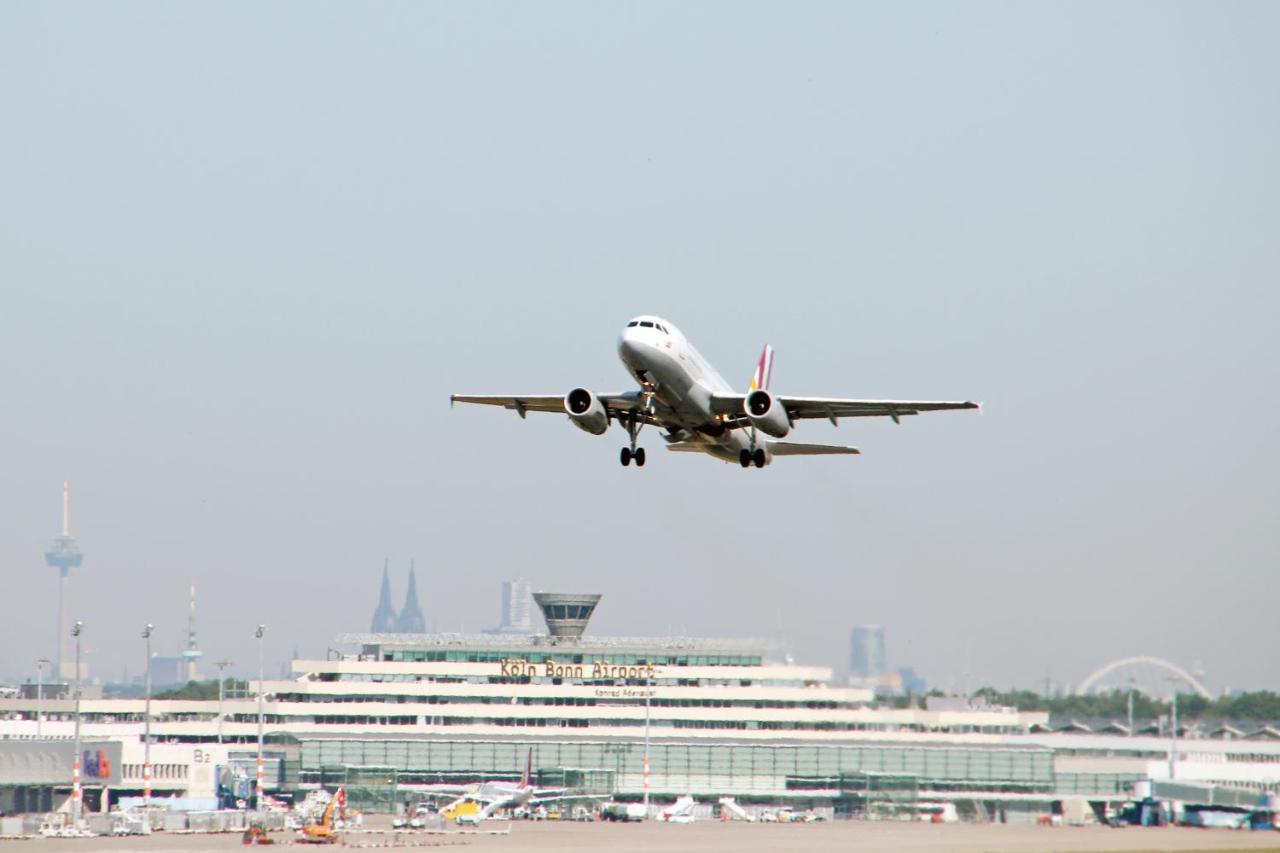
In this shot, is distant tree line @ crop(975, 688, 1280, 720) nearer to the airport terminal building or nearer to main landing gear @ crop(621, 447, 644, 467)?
the airport terminal building

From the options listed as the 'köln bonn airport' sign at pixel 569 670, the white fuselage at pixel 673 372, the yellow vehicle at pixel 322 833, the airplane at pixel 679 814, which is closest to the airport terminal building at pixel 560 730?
the 'köln bonn airport' sign at pixel 569 670

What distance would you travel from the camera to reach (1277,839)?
91.6 m

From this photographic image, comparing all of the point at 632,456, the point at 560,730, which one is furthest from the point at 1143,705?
the point at 560,730

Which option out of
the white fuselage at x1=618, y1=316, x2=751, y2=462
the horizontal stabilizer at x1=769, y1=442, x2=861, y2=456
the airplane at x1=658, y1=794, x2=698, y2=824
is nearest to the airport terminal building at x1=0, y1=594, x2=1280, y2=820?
the airplane at x1=658, y1=794, x2=698, y2=824

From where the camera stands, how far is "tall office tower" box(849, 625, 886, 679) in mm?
93938

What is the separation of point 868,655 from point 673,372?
1210 inches

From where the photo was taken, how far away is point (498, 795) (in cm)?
13425

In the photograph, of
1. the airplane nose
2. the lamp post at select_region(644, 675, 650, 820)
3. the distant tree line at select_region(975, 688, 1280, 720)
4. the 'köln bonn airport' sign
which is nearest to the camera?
the airplane nose

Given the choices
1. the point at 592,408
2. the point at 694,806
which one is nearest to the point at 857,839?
the point at 694,806

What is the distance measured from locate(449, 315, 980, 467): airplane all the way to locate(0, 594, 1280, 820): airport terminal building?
157 ft

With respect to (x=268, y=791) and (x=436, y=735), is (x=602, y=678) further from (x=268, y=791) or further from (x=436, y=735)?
(x=268, y=791)

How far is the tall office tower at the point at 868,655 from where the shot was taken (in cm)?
9394

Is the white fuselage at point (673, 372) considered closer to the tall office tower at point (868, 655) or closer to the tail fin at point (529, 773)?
the tall office tower at point (868, 655)

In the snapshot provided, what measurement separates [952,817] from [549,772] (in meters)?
49.3
